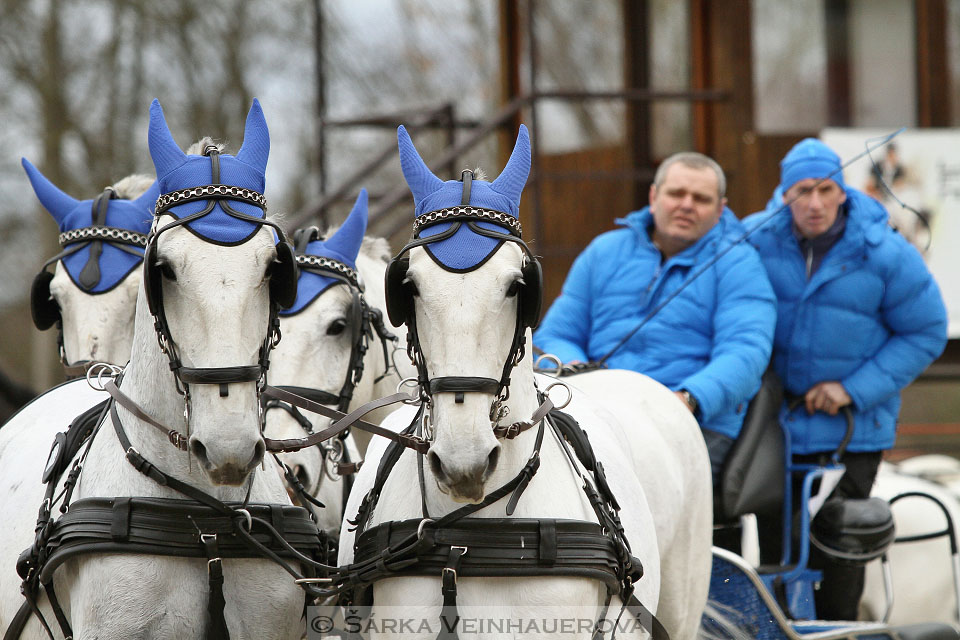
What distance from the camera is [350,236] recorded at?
4.05 m

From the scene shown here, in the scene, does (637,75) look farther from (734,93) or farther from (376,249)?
(376,249)

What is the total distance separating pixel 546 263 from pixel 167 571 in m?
5.70

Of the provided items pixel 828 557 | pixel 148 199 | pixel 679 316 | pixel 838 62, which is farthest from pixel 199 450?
pixel 838 62

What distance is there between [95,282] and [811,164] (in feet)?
9.21

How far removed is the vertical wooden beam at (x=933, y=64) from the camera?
817cm

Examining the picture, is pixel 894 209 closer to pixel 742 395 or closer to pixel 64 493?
pixel 742 395

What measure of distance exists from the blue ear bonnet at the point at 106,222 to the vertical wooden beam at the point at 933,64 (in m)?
6.12

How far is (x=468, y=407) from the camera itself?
2488mm

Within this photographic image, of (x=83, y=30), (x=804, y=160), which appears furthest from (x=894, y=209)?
(x=83, y=30)

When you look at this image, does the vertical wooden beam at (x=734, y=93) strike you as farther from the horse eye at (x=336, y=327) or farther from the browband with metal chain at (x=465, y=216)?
the browband with metal chain at (x=465, y=216)

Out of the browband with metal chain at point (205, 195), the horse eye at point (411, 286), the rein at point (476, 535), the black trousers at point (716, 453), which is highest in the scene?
the browband with metal chain at point (205, 195)

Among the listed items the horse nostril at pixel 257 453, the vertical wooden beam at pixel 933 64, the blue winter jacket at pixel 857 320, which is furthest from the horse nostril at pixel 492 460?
the vertical wooden beam at pixel 933 64

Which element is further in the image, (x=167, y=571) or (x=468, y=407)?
(x=167, y=571)

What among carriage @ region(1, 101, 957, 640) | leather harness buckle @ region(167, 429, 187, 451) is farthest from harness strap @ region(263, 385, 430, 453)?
leather harness buckle @ region(167, 429, 187, 451)
